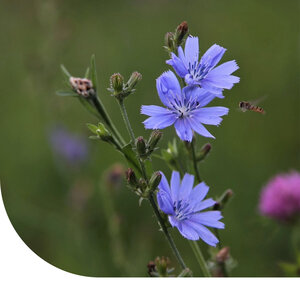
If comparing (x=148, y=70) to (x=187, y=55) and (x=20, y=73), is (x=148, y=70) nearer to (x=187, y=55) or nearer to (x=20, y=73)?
(x=20, y=73)

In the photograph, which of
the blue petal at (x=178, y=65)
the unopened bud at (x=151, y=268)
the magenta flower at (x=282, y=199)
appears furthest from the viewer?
the magenta flower at (x=282, y=199)

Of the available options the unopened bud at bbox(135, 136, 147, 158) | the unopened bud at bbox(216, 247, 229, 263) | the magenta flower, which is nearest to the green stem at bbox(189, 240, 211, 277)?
the unopened bud at bbox(216, 247, 229, 263)

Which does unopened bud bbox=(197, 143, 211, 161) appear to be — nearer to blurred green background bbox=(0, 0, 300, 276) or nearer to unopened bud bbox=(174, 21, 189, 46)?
unopened bud bbox=(174, 21, 189, 46)

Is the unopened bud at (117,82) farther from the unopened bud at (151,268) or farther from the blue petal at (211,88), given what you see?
the unopened bud at (151,268)

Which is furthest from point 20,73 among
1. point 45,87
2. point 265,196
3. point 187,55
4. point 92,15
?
point 187,55

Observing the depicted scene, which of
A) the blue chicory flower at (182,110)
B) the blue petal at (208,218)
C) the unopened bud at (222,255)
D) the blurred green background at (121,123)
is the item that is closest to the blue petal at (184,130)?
the blue chicory flower at (182,110)

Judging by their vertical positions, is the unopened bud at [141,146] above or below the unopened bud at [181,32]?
below
